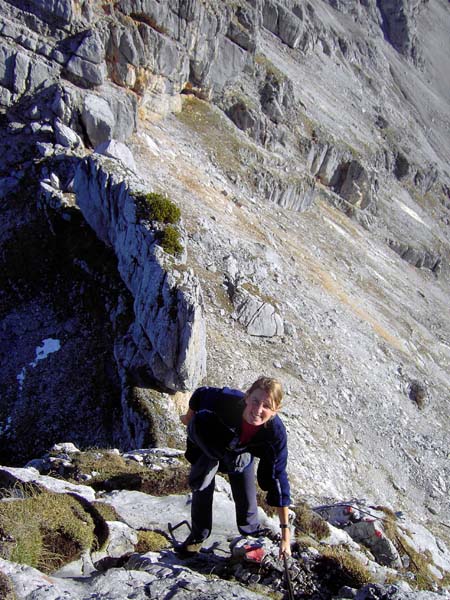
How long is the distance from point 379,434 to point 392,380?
5.03 meters

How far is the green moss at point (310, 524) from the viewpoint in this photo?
8.82 metres

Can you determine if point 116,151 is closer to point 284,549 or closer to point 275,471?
point 275,471

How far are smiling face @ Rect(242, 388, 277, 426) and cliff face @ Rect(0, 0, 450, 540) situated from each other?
10.2 meters

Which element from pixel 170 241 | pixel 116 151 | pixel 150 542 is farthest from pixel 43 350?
pixel 150 542

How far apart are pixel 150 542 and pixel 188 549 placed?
2.92 feet

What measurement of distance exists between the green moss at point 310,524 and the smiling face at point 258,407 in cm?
420

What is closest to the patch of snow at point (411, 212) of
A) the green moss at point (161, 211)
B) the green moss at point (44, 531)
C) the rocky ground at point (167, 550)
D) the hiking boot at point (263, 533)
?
the green moss at point (161, 211)

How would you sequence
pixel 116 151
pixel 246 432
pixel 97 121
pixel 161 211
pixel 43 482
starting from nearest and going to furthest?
pixel 246 432 < pixel 43 482 < pixel 161 211 < pixel 116 151 < pixel 97 121

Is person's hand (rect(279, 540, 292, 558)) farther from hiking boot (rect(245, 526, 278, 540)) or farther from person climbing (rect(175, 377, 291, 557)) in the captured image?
hiking boot (rect(245, 526, 278, 540))

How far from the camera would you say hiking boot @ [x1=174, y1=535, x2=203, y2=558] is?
22.3ft

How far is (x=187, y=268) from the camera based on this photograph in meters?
17.9

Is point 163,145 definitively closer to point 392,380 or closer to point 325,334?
point 325,334

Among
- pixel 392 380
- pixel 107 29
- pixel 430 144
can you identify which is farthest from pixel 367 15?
pixel 392 380

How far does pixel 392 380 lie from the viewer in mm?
27281
